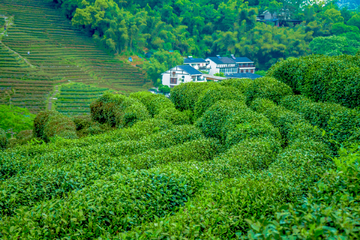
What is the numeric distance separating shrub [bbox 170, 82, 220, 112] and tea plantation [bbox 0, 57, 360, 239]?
913 mm

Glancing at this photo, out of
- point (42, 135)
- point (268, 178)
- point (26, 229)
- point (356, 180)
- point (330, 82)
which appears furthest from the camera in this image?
point (42, 135)

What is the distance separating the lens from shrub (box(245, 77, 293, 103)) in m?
7.47

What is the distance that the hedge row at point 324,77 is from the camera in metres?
5.97

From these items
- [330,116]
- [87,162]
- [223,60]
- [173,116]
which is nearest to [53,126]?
[173,116]

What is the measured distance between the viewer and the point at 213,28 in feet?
136

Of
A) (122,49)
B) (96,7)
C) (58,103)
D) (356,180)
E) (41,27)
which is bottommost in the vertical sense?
(58,103)

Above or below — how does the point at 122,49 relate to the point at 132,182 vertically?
above

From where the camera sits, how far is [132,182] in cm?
362

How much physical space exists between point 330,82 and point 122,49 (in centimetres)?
2907

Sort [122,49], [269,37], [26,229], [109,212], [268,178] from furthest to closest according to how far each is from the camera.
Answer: [269,37] < [122,49] < [268,178] < [109,212] < [26,229]

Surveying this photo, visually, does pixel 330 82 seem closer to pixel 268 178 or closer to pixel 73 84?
pixel 268 178

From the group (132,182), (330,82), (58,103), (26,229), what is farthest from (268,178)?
(58,103)

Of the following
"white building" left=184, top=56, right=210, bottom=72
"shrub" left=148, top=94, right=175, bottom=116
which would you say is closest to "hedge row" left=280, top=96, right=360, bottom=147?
"shrub" left=148, top=94, right=175, bottom=116

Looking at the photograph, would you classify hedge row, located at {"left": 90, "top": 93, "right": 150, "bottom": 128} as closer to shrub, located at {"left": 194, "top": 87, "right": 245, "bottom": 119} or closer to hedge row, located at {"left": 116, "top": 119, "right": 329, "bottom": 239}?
shrub, located at {"left": 194, "top": 87, "right": 245, "bottom": 119}
